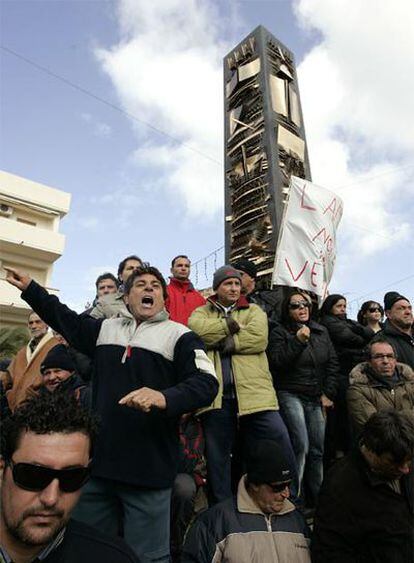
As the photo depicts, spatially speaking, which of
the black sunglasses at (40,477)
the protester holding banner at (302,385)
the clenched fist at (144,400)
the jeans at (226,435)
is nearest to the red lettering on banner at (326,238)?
the protester holding banner at (302,385)

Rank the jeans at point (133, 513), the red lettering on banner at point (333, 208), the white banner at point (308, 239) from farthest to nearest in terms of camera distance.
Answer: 1. the red lettering on banner at point (333, 208)
2. the white banner at point (308, 239)
3. the jeans at point (133, 513)

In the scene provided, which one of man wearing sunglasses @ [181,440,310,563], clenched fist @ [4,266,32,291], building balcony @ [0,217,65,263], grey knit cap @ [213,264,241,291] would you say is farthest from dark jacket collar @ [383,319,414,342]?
building balcony @ [0,217,65,263]

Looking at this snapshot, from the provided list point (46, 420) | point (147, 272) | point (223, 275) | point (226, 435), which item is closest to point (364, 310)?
point (223, 275)

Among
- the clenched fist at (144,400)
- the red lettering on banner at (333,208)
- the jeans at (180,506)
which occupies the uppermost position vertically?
the red lettering on banner at (333,208)

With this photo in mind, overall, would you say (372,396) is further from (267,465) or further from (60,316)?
(60,316)

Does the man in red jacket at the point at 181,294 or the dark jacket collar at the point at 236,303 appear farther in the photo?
the man in red jacket at the point at 181,294

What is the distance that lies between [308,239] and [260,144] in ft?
11.1

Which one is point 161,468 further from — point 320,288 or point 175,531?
point 320,288

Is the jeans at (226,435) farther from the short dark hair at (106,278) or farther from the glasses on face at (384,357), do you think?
the short dark hair at (106,278)

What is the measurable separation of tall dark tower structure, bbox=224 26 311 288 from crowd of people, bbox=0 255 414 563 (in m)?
3.03

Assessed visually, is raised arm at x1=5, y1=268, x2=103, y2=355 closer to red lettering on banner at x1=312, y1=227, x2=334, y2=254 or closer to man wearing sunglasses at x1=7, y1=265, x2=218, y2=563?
man wearing sunglasses at x1=7, y1=265, x2=218, y2=563

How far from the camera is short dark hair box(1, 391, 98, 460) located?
51.8 inches

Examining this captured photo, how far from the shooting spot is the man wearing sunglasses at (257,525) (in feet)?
6.66

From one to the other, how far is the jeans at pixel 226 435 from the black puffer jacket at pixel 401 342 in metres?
1.66
